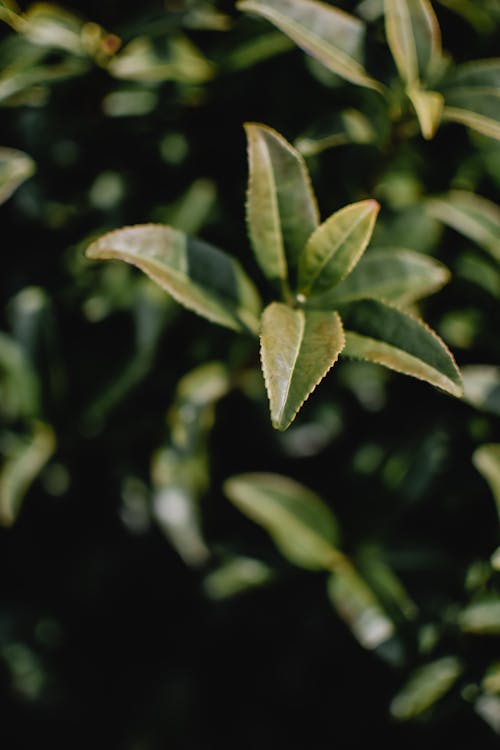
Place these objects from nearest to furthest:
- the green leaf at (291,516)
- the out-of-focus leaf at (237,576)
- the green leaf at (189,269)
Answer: the green leaf at (189,269)
the green leaf at (291,516)
the out-of-focus leaf at (237,576)

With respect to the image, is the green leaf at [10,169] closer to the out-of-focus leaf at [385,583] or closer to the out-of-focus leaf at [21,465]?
the out-of-focus leaf at [21,465]

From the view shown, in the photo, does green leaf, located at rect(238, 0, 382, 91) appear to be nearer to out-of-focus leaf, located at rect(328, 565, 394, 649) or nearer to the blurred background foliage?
the blurred background foliage

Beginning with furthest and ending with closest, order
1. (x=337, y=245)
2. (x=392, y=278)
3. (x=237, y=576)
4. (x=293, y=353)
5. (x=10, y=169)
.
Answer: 1. (x=237, y=576)
2. (x=10, y=169)
3. (x=392, y=278)
4. (x=337, y=245)
5. (x=293, y=353)

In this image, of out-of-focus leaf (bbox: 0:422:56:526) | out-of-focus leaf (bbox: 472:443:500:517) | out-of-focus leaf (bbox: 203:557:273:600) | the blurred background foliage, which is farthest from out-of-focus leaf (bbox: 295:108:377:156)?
out-of-focus leaf (bbox: 203:557:273:600)

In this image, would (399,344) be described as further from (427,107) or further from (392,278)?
(427,107)

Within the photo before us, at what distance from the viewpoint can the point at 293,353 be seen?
0.85 metres

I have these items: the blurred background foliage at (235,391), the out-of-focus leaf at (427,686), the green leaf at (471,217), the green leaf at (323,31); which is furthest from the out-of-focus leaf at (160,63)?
the out-of-focus leaf at (427,686)

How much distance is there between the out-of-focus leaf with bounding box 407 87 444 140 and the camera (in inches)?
38.9

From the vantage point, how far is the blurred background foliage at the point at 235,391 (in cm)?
122

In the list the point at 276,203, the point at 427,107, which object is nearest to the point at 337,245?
the point at 276,203

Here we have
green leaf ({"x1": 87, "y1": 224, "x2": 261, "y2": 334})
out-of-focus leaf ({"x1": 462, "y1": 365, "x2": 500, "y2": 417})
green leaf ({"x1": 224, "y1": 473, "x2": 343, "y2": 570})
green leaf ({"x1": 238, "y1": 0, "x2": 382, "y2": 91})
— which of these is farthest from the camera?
green leaf ({"x1": 224, "y1": 473, "x2": 343, "y2": 570})

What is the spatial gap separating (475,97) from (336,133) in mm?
214

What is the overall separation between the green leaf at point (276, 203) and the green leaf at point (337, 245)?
0.13 feet

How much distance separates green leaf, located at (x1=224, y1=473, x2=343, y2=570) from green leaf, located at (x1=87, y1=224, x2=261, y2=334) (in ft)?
1.27
